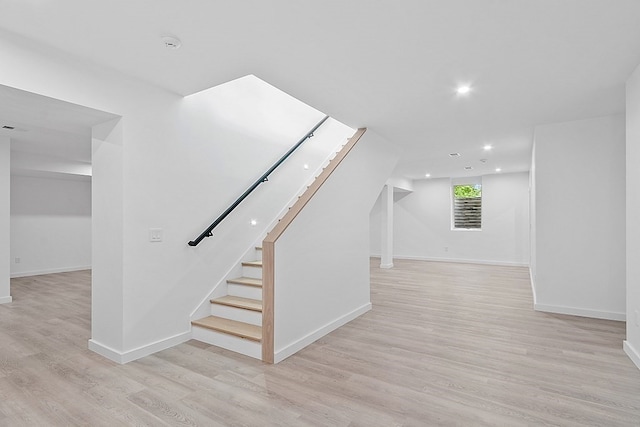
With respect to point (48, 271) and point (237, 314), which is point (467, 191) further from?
point (48, 271)

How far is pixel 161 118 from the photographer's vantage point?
3.00 metres

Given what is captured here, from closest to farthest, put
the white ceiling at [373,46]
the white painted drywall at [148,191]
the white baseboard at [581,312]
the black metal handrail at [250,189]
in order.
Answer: the white ceiling at [373,46], the white painted drywall at [148,191], the black metal handrail at [250,189], the white baseboard at [581,312]

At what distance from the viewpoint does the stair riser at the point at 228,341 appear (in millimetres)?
2837

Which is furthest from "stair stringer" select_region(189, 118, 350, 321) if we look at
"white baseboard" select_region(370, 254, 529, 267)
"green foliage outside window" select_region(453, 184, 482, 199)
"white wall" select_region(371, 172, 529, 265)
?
"white baseboard" select_region(370, 254, 529, 267)

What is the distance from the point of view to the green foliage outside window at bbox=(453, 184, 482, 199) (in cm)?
952

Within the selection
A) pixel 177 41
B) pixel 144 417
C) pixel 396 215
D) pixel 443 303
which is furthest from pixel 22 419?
pixel 396 215

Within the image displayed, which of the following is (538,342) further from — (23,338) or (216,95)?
(23,338)

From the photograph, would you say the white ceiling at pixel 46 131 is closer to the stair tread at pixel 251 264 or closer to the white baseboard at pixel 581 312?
the stair tread at pixel 251 264

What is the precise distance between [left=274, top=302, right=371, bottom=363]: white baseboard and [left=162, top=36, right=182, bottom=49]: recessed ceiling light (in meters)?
2.45

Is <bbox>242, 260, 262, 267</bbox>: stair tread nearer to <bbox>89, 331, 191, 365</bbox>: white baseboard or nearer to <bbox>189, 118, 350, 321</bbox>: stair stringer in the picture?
<bbox>189, 118, 350, 321</bbox>: stair stringer

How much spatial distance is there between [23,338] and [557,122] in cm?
→ 649

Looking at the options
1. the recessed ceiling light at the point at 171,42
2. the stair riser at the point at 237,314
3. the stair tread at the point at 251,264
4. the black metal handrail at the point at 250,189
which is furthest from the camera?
the stair tread at the point at 251,264

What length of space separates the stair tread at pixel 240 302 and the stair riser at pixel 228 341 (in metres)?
0.30

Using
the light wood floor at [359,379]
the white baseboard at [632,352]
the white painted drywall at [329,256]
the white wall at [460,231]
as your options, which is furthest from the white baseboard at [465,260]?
the white baseboard at [632,352]
